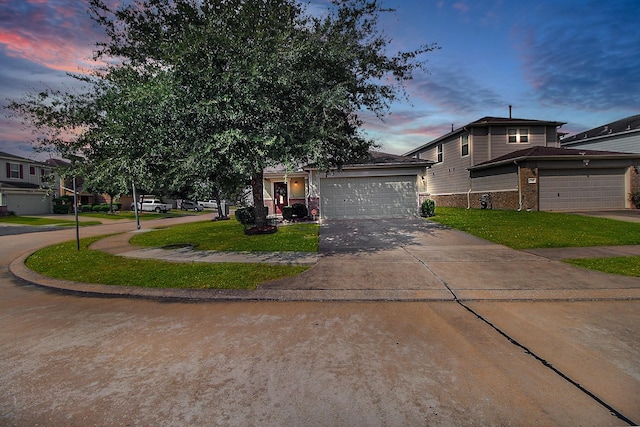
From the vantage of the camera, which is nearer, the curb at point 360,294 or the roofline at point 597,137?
the curb at point 360,294

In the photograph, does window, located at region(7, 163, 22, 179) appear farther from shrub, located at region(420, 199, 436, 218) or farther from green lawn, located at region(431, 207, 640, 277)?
green lawn, located at region(431, 207, 640, 277)

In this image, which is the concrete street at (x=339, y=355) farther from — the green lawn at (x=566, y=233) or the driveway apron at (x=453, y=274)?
the green lawn at (x=566, y=233)

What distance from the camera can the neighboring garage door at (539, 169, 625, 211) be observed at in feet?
61.4

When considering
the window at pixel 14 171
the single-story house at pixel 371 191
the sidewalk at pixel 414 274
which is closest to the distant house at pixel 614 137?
the single-story house at pixel 371 191

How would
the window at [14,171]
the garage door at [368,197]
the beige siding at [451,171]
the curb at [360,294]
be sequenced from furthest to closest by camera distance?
the window at [14,171], the beige siding at [451,171], the garage door at [368,197], the curb at [360,294]

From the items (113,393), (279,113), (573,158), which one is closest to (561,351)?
(113,393)

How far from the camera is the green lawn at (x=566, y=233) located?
749 centimetres

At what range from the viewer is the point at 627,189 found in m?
18.8

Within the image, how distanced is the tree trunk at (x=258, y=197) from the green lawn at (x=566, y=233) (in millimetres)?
8080

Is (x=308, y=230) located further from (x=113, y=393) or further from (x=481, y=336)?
(x=113, y=393)

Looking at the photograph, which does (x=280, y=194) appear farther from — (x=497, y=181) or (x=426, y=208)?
(x=497, y=181)

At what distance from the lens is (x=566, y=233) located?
1139 cm

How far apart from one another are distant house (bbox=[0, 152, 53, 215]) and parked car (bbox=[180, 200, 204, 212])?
57.9 ft

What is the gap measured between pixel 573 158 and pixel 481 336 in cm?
1958
